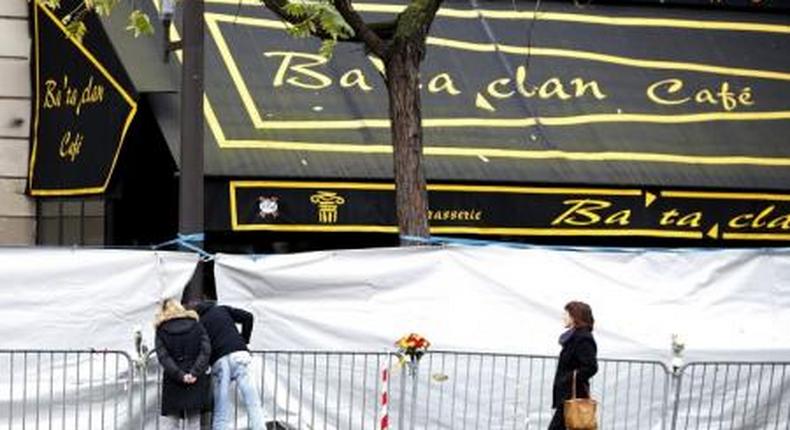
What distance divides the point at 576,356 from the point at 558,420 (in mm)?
483

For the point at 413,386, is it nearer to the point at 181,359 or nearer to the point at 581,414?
the point at 581,414

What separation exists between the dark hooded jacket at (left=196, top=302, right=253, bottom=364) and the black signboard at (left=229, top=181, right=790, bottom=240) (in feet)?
5.35

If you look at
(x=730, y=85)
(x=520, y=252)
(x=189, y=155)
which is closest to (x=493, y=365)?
(x=520, y=252)

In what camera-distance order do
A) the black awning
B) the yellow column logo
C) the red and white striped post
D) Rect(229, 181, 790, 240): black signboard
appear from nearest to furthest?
the red and white striped post < Rect(229, 181, 790, 240): black signboard < the yellow column logo < the black awning

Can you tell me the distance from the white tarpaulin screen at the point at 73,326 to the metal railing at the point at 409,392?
0.01m

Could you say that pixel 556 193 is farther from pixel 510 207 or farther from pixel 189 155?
pixel 189 155

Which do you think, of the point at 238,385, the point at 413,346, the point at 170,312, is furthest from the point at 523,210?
the point at 170,312

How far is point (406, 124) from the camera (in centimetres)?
1122

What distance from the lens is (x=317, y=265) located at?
1127 centimetres

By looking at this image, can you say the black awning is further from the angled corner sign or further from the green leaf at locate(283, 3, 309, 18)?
the green leaf at locate(283, 3, 309, 18)

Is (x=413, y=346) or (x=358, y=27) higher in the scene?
(x=358, y=27)

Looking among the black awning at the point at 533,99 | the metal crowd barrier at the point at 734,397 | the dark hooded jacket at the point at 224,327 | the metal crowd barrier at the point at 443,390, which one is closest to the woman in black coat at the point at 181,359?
the dark hooded jacket at the point at 224,327

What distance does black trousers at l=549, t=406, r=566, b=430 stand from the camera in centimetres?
1044

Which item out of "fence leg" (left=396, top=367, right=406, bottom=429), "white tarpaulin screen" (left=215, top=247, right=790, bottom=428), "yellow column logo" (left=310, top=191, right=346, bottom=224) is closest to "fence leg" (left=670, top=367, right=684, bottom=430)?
"white tarpaulin screen" (left=215, top=247, right=790, bottom=428)
